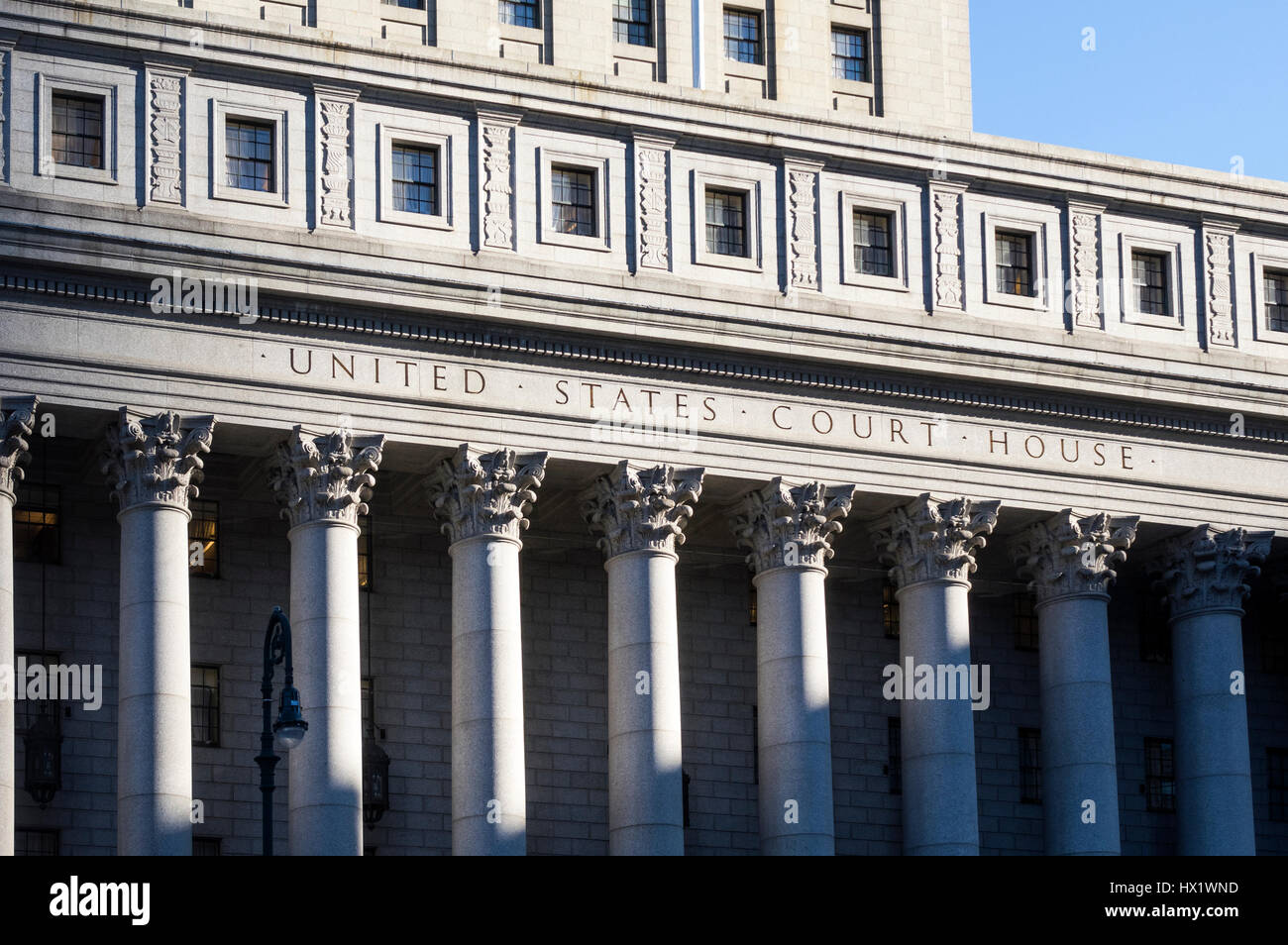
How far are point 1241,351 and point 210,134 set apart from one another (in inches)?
1037

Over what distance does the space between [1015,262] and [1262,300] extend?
7.00m

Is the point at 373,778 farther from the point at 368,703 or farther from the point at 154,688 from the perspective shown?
the point at 154,688

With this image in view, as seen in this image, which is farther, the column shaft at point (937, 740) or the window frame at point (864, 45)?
the window frame at point (864, 45)

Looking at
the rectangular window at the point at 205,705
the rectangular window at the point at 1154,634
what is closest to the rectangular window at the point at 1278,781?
the rectangular window at the point at 1154,634

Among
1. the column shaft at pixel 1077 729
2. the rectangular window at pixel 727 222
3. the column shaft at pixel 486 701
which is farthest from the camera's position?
the rectangular window at pixel 727 222

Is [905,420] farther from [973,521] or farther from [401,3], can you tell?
[401,3]

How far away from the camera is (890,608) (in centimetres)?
7725

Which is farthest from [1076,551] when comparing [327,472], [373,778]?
[327,472]

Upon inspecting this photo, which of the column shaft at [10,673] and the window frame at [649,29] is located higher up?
the window frame at [649,29]

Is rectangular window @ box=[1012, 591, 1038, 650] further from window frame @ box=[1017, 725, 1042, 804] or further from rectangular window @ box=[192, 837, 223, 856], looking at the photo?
rectangular window @ box=[192, 837, 223, 856]

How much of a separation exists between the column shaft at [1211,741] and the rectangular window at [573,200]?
17.6 metres

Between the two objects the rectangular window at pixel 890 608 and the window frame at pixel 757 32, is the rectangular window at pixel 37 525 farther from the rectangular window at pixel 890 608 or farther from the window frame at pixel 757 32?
the window frame at pixel 757 32

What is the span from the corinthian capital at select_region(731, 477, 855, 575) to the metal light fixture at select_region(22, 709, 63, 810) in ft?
52.9

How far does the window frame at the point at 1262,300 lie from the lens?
7812 centimetres
